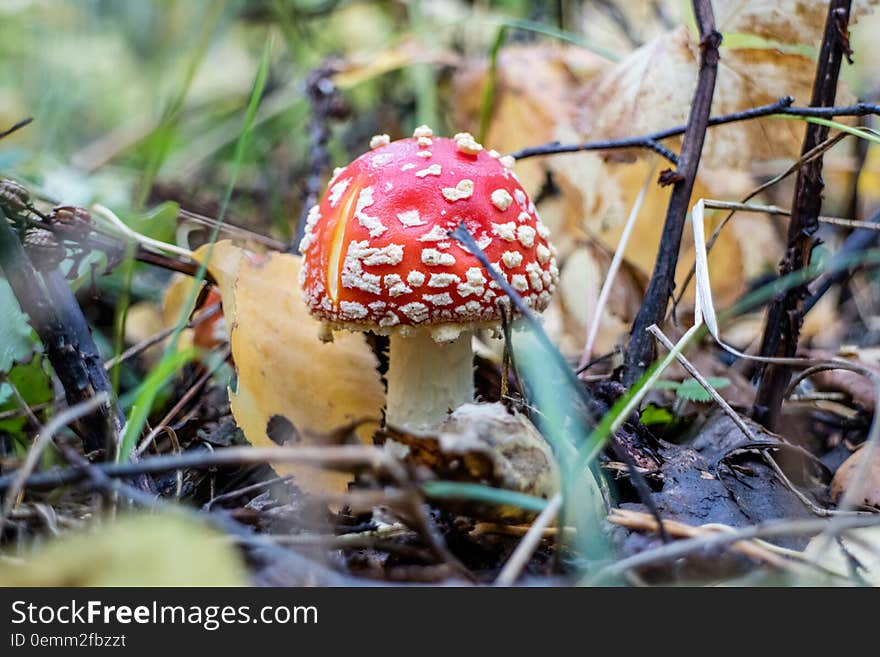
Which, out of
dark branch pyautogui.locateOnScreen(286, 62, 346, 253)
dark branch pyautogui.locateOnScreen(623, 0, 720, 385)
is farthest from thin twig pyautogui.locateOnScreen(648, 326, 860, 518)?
dark branch pyautogui.locateOnScreen(286, 62, 346, 253)

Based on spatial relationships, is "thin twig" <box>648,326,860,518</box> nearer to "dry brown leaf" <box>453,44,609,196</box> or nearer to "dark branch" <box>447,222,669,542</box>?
"dark branch" <box>447,222,669,542</box>

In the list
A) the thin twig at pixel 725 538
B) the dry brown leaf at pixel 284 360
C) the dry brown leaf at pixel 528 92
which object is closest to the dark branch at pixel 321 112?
the dry brown leaf at pixel 528 92

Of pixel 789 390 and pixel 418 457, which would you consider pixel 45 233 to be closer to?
pixel 418 457

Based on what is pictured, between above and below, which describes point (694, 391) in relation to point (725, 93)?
below

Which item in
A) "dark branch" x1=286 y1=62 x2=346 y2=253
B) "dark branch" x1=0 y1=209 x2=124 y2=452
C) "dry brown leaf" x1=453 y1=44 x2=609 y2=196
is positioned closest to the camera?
"dark branch" x1=0 y1=209 x2=124 y2=452

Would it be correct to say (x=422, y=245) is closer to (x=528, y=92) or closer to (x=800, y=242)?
(x=800, y=242)

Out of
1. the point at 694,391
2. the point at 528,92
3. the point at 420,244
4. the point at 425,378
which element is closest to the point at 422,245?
the point at 420,244

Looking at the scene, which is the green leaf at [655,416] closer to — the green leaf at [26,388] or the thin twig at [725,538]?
the thin twig at [725,538]
